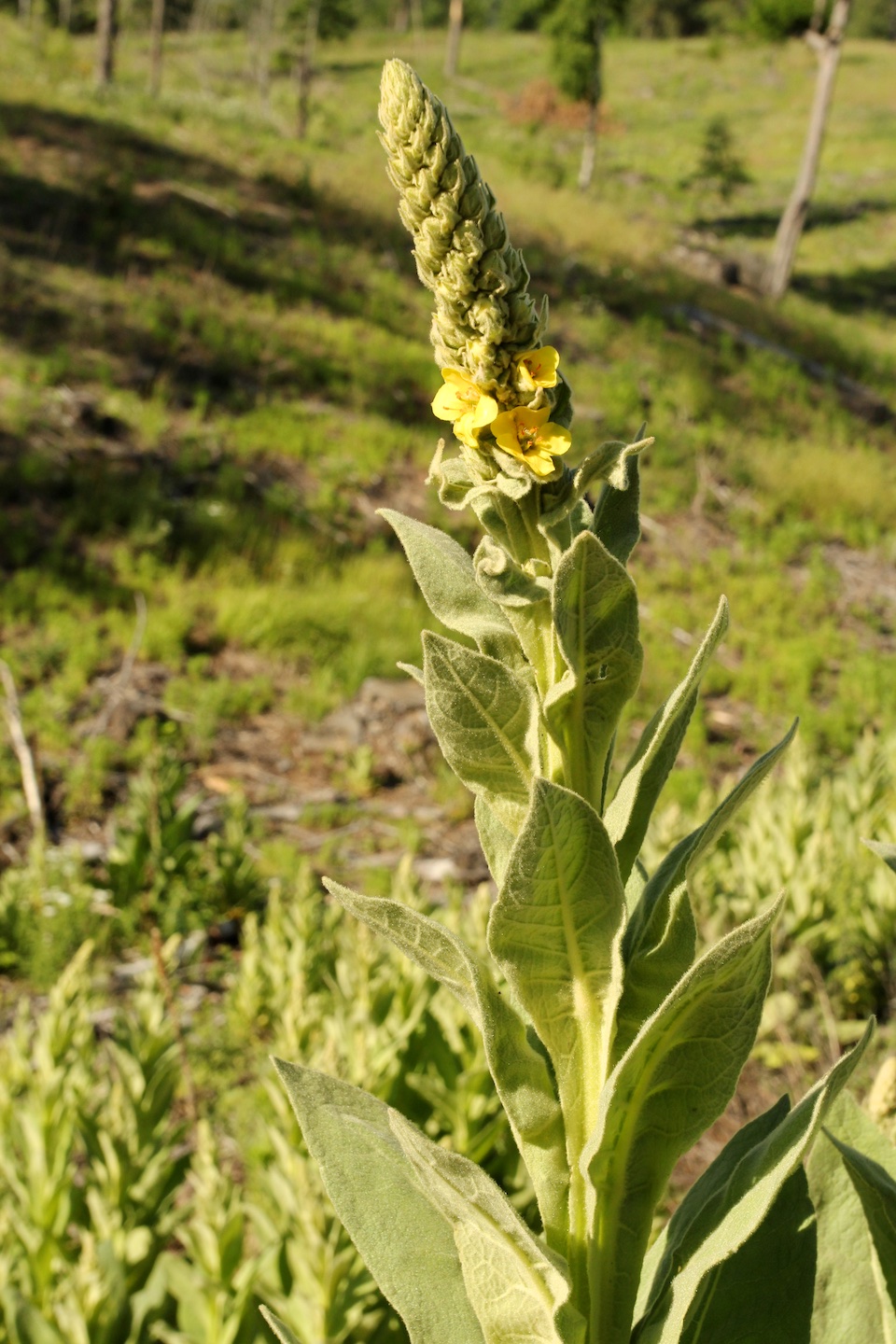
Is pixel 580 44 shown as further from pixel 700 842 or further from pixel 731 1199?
pixel 731 1199

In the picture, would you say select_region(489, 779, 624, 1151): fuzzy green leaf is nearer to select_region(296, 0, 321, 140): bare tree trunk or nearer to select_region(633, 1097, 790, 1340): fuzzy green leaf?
select_region(633, 1097, 790, 1340): fuzzy green leaf

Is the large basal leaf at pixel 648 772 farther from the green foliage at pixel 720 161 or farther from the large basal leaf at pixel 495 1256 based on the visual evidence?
the green foliage at pixel 720 161

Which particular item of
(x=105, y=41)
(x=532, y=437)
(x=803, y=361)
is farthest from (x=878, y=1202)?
(x=105, y=41)

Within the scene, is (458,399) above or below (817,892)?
above

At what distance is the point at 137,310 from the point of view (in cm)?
1122

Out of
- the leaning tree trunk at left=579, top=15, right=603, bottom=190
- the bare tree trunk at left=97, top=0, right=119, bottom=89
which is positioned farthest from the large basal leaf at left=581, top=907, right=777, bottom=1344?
the leaning tree trunk at left=579, top=15, right=603, bottom=190

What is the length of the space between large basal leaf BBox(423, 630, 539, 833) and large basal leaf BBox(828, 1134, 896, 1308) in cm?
56

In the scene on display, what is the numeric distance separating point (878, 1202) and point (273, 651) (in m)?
6.68

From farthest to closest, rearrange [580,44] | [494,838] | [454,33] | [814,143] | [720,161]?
1. [454,33]
2. [720,161]
3. [580,44]
4. [814,143]
5. [494,838]

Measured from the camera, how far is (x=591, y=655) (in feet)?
3.25

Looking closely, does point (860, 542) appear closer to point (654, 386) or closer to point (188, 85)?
point (654, 386)

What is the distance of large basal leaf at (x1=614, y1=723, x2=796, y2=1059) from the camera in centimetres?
101

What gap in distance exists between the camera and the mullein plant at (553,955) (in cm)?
92

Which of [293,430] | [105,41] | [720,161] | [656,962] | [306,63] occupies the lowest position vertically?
[293,430]
